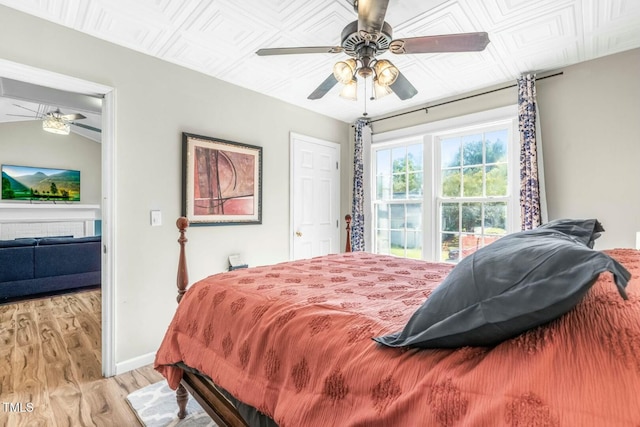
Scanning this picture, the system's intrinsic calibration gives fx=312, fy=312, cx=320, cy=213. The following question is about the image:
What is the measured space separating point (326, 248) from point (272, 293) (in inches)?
115

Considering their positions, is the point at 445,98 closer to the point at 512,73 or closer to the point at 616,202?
the point at 512,73

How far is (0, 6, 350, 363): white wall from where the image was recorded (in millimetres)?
2227

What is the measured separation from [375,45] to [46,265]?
Answer: 5001 mm

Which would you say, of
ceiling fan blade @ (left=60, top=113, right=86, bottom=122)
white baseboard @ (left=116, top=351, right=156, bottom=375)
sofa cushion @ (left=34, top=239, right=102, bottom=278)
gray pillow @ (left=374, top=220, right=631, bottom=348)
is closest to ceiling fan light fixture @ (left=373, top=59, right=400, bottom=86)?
gray pillow @ (left=374, top=220, right=631, bottom=348)

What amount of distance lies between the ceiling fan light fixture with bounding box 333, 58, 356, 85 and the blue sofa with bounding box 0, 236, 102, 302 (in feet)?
15.0

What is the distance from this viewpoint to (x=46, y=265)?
4234 mm

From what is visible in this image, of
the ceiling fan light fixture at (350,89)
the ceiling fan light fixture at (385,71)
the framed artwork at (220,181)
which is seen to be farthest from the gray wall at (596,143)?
the framed artwork at (220,181)

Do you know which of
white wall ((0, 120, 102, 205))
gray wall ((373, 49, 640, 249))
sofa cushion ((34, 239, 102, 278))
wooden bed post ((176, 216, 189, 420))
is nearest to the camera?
wooden bed post ((176, 216, 189, 420))

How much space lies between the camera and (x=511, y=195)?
3.16 metres

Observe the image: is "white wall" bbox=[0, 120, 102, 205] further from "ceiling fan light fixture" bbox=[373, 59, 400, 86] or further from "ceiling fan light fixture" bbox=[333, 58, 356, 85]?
"ceiling fan light fixture" bbox=[373, 59, 400, 86]

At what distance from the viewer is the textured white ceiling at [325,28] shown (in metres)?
2.02

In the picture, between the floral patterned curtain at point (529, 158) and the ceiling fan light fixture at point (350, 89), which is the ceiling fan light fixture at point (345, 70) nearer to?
the ceiling fan light fixture at point (350, 89)

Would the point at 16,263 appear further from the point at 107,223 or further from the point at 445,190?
the point at 445,190

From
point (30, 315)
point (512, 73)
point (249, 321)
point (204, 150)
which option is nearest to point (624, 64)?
point (512, 73)
